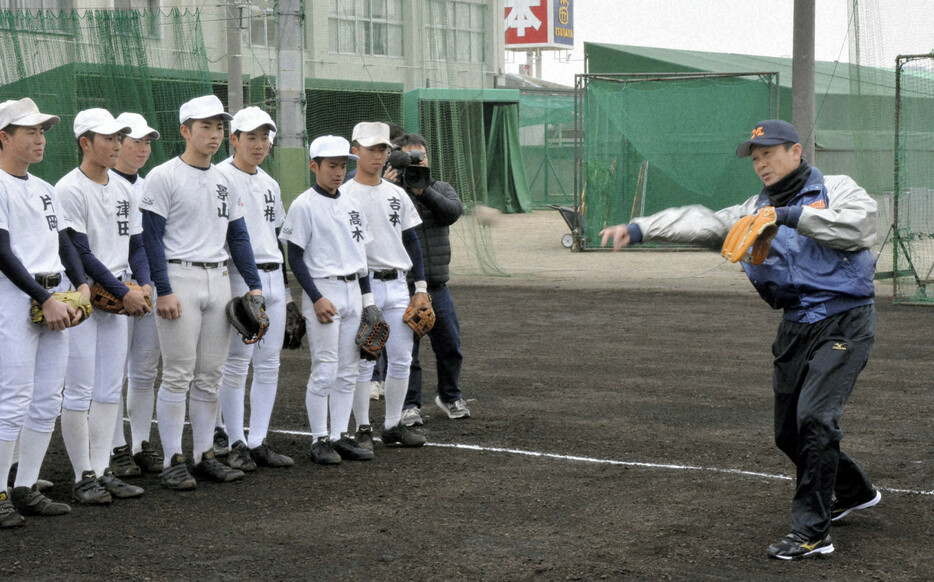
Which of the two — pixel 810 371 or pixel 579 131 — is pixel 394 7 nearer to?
pixel 579 131

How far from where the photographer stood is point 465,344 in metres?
11.8

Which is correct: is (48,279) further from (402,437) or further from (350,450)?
(402,437)

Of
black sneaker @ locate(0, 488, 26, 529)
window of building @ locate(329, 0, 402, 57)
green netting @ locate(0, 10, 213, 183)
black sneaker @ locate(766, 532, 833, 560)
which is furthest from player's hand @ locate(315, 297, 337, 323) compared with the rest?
window of building @ locate(329, 0, 402, 57)

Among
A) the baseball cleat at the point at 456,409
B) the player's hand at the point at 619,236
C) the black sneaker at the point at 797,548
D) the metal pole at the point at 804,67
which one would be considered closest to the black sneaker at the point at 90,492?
the baseball cleat at the point at 456,409

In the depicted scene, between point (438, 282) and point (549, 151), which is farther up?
point (549, 151)

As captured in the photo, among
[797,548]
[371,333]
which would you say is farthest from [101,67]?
[797,548]

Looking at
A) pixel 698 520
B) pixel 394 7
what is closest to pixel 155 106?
pixel 394 7

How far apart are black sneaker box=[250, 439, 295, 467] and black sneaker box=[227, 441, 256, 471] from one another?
48mm

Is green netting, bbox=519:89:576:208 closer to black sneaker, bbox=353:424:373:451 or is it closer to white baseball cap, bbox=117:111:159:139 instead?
black sneaker, bbox=353:424:373:451

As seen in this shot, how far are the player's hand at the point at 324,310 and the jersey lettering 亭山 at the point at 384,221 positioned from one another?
69 centimetres

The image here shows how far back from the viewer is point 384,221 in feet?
23.8

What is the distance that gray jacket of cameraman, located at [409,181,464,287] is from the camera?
788 cm

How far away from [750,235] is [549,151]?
35592 mm

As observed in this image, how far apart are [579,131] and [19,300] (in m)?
17.8
